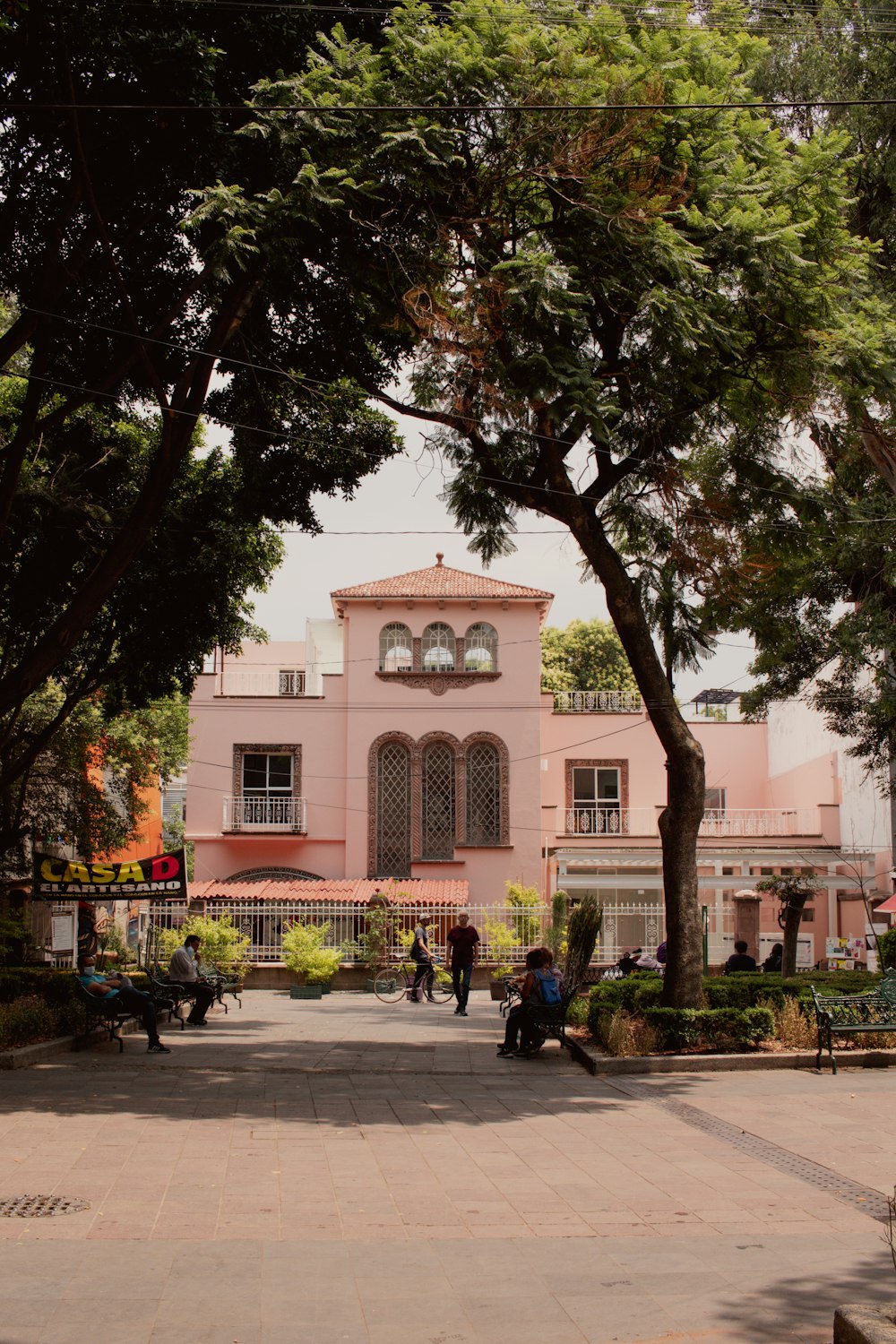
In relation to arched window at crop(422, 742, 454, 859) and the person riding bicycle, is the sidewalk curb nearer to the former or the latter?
the person riding bicycle

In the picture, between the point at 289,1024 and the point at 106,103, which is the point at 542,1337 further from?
the point at 289,1024

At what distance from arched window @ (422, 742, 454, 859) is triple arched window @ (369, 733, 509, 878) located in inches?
1.0

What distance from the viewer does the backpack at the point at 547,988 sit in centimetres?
1541

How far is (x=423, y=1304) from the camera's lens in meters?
6.00

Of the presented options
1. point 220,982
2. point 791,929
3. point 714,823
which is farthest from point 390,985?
point 714,823

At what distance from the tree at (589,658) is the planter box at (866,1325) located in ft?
176

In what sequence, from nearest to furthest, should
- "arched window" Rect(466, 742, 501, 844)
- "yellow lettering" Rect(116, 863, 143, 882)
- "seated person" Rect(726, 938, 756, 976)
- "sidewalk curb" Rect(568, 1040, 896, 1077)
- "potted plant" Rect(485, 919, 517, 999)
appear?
"sidewalk curb" Rect(568, 1040, 896, 1077) → "seated person" Rect(726, 938, 756, 976) → "yellow lettering" Rect(116, 863, 143, 882) → "potted plant" Rect(485, 919, 517, 999) → "arched window" Rect(466, 742, 501, 844)

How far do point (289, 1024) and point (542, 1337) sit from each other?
51.7 ft

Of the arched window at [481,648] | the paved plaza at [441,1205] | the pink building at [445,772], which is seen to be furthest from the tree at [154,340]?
the arched window at [481,648]

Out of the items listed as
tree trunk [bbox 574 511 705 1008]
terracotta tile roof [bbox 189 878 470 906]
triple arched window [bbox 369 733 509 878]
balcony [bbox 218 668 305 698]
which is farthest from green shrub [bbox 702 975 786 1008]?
balcony [bbox 218 668 305 698]

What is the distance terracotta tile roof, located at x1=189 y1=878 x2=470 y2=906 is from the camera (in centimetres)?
3494

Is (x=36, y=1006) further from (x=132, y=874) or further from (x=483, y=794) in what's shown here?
(x=483, y=794)

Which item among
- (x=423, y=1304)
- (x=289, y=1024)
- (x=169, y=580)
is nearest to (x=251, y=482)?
(x=169, y=580)

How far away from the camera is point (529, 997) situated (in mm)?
15578
